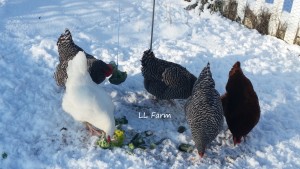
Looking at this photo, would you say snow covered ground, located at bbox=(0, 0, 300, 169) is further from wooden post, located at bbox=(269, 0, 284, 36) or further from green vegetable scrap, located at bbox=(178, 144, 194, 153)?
wooden post, located at bbox=(269, 0, 284, 36)

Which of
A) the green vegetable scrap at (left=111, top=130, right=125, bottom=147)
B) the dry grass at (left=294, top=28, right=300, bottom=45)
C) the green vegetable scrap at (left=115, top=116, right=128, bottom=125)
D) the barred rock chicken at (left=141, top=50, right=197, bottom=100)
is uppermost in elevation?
the barred rock chicken at (left=141, top=50, right=197, bottom=100)

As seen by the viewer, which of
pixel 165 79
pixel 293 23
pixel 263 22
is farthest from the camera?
pixel 263 22

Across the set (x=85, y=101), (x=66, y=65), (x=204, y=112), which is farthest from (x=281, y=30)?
(x=85, y=101)

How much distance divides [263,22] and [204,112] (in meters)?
3.65

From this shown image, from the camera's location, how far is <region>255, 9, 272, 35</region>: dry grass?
24.4 ft

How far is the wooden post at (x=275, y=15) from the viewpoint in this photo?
727 cm

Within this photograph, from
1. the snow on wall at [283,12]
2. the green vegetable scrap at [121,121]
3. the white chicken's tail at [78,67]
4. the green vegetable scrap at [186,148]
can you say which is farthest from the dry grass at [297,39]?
the white chicken's tail at [78,67]

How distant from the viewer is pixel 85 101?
14.6 ft

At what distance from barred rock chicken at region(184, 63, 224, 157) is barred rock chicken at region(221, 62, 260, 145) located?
20cm

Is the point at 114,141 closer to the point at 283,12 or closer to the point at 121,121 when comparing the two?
the point at 121,121

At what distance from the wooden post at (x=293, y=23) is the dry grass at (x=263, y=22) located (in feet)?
1.38

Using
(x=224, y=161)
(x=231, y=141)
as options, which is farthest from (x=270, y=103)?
(x=224, y=161)

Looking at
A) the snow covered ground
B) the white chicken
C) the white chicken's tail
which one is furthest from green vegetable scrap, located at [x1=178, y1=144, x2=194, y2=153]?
the white chicken's tail

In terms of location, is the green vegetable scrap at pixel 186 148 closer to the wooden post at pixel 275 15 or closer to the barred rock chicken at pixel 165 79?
the barred rock chicken at pixel 165 79
